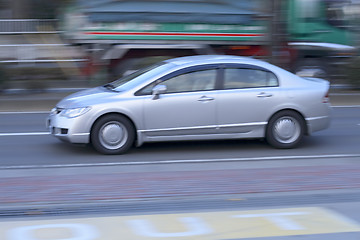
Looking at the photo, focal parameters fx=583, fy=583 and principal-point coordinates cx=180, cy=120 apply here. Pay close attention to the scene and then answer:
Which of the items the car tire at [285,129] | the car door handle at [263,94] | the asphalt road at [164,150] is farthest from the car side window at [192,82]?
the car tire at [285,129]

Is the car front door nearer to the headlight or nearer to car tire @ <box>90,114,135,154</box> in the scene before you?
car tire @ <box>90,114,135,154</box>

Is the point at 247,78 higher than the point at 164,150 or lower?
higher

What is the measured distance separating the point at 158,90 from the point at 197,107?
2.22ft

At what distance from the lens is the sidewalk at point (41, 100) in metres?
14.6

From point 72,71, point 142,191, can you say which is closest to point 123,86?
point 142,191

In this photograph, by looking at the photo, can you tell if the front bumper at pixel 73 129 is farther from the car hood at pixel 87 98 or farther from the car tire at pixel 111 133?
the car hood at pixel 87 98

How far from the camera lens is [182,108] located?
29.9ft

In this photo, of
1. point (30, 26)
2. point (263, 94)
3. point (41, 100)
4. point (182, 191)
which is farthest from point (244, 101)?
point (30, 26)

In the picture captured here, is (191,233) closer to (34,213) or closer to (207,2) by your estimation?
(34,213)

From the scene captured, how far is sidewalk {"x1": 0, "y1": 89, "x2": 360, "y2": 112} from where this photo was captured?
14.6 m

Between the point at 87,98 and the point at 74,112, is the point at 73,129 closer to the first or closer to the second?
the point at 74,112

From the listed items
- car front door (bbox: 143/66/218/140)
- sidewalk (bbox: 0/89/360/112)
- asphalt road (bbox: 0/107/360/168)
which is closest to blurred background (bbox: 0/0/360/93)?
sidewalk (bbox: 0/89/360/112)

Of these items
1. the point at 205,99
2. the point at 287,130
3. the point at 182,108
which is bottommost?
the point at 287,130

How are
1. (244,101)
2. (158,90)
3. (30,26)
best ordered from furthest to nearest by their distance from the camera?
(30,26)
(244,101)
(158,90)
